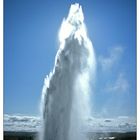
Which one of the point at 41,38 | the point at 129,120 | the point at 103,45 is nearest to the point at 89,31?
the point at 103,45

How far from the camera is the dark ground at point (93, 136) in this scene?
1772 mm

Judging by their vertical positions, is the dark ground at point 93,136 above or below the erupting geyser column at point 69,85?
below

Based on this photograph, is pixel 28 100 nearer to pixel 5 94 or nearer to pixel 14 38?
pixel 5 94

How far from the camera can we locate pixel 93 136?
5.91ft

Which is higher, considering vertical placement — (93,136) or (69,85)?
(69,85)

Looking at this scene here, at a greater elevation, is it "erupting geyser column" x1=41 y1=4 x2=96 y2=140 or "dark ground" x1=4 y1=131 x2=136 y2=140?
"erupting geyser column" x1=41 y1=4 x2=96 y2=140

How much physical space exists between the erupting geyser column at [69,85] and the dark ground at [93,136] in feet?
0.19

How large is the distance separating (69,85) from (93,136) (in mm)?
336

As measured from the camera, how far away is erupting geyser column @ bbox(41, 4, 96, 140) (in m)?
1.79

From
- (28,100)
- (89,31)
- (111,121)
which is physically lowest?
(111,121)

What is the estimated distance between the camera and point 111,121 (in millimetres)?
1829

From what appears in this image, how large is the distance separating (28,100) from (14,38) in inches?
15.3

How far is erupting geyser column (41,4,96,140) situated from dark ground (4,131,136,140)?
0.19ft

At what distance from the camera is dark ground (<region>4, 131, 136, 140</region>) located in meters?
1.77
